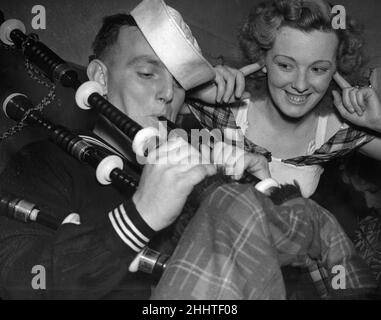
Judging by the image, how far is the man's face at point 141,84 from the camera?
0.88m

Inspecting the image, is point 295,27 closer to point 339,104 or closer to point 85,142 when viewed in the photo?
point 339,104

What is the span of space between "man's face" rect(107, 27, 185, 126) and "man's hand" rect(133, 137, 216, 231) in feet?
0.79

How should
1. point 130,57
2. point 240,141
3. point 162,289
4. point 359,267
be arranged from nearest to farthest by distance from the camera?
point 162,289
point 359,267
point 130,57
point 240,141

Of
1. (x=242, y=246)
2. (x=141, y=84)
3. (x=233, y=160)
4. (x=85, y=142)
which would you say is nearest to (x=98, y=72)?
(x=141, y=84)

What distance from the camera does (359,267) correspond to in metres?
0.68

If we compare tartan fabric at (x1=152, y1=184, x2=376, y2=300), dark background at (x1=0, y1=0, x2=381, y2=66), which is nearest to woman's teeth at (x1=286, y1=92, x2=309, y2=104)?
dark background at (x1=0, y1=0, x2=381, y2=66)

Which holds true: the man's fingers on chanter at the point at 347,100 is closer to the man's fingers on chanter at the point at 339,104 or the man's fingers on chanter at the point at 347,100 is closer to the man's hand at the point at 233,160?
the man's fingers on chanter at the point at 339,104

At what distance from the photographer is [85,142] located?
785mm

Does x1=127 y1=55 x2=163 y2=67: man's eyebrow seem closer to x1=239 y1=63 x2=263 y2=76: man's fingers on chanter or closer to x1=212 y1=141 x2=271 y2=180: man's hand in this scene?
x1=212 y1=141 x2=271 y2=180: man's hand
